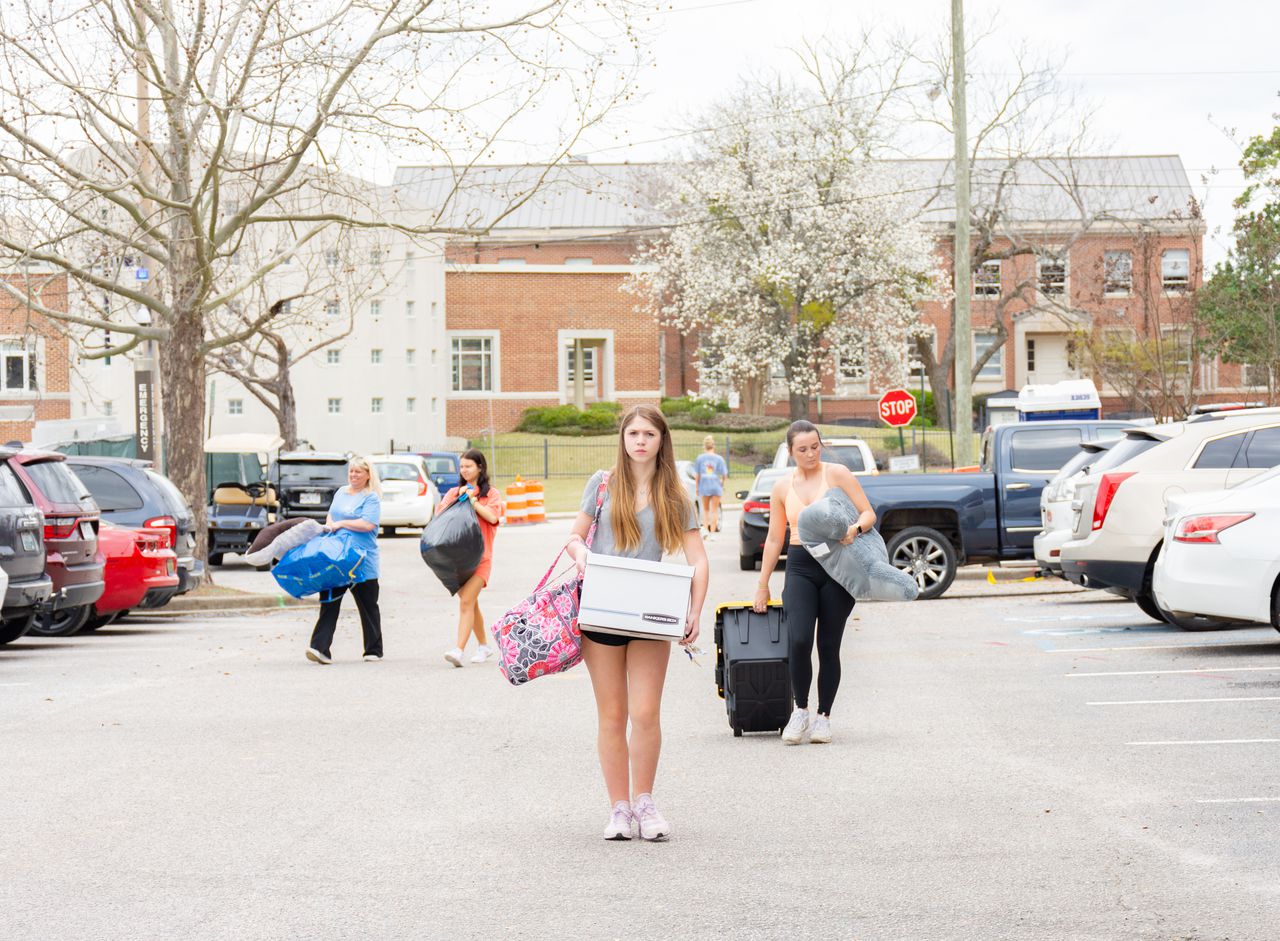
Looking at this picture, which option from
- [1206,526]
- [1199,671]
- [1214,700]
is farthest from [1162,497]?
[1214,700]

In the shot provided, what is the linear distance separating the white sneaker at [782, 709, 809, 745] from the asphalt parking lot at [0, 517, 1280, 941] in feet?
0.65

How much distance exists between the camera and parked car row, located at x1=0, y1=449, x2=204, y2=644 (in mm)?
14070

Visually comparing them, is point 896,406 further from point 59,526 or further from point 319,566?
point 319,566

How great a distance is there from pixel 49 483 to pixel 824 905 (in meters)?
11.3

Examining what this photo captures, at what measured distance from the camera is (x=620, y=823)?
697 cm

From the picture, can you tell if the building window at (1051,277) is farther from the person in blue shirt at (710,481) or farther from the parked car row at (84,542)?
the parked car row at (84,542)

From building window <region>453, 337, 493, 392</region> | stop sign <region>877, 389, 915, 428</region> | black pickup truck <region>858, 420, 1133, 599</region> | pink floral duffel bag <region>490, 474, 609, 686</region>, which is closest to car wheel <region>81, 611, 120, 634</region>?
black pickup truck <region>858, 420, 1133, 599</region>

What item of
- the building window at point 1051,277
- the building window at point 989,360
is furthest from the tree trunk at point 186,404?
the building window at point 989,360

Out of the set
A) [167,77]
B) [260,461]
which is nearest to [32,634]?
[167,77]

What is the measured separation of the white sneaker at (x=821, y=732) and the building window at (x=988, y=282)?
59529mm

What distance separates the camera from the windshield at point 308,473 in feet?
103

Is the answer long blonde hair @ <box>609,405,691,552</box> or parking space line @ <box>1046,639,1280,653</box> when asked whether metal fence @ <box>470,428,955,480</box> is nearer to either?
parking space line @ <box>1046,639,1280,653</box>

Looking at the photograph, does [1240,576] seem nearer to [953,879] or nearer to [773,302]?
[953,879]

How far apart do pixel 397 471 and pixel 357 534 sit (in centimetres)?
Answer: 2200
